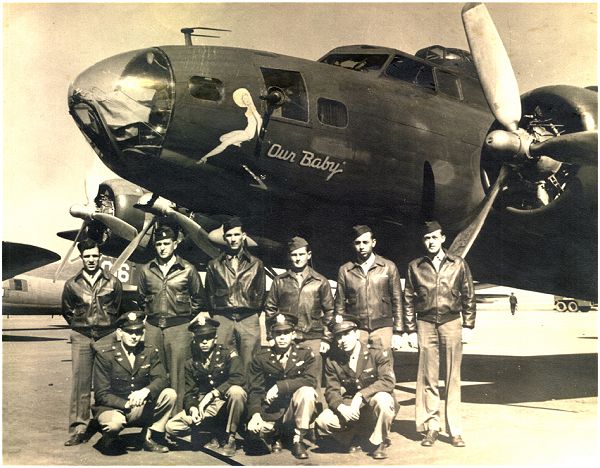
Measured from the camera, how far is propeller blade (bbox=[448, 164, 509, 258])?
927cm

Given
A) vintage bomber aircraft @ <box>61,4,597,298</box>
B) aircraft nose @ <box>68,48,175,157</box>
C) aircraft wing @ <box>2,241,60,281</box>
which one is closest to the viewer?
aircraft nose @ <box>68,48,175,157</box>

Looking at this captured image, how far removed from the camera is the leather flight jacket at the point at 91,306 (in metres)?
7.56

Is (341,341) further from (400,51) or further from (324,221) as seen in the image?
(400,51)

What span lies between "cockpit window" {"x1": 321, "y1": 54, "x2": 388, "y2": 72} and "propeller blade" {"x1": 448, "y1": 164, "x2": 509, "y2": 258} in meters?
2.68

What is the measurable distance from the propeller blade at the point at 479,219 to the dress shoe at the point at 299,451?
390 cm

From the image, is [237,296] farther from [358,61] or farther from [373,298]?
[358,61]

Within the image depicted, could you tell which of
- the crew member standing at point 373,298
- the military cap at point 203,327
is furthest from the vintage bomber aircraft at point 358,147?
the military cap at point 203,327

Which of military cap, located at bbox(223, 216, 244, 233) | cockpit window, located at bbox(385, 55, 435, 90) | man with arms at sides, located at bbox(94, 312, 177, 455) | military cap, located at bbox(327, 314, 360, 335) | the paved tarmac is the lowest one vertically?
the paved tarmac

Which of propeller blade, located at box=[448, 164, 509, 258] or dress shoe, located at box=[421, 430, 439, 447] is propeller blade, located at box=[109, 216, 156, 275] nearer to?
propeller blade, located at box=[448, 164, 509, 258]

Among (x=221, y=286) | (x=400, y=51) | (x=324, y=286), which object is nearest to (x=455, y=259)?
(x=324, y=286)

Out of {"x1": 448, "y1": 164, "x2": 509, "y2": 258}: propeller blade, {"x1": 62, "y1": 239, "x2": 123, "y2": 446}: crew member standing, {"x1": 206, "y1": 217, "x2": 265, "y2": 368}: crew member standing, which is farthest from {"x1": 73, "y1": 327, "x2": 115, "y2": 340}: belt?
{"x1": 448, "y1": 164, "x2": 509, "y2": 258}: propeller blade

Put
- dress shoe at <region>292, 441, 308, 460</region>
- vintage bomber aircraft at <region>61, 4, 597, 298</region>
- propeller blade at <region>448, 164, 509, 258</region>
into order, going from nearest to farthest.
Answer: dress shoe at <region>292, 441, 308, 460</region>
vintage bomber aircraft at <region>61, 4, 597, 298</region>
propeller blade at <region>448, 164, 509, 258</region>

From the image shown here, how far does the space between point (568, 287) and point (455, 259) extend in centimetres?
474

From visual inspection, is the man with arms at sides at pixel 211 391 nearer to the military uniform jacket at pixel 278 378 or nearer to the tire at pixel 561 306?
the military uniform jacket at pixel 278 378
